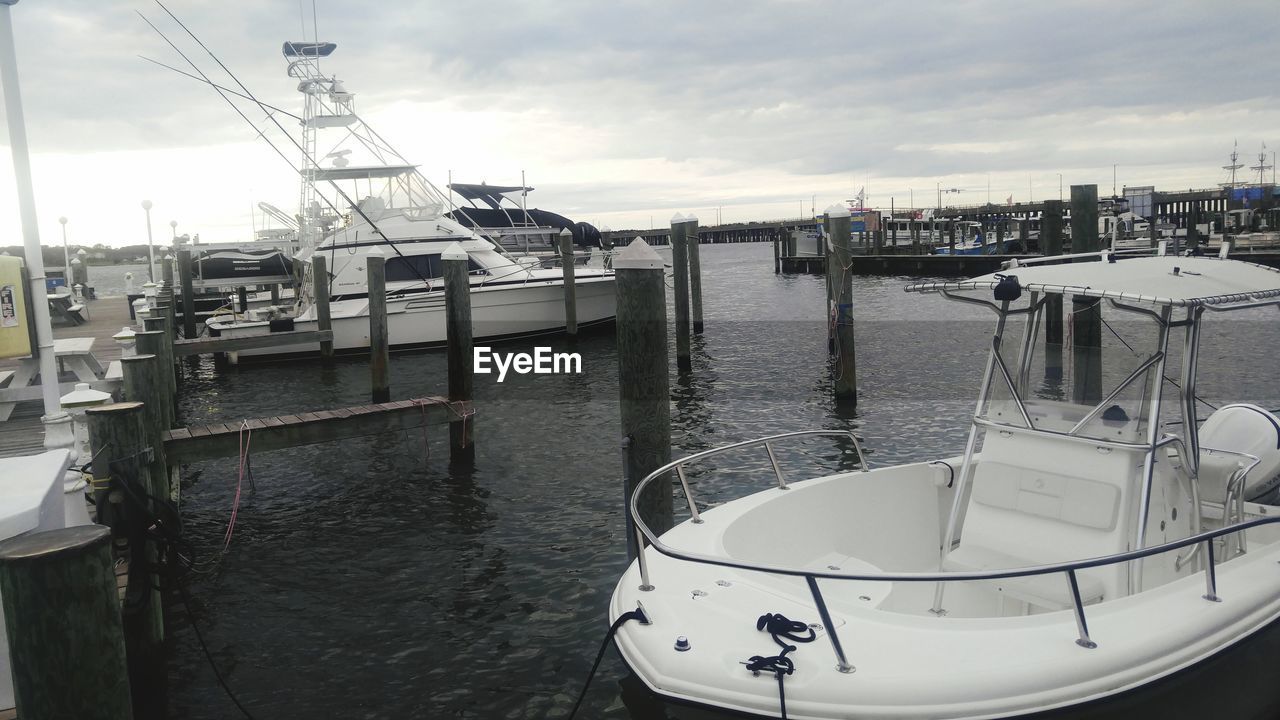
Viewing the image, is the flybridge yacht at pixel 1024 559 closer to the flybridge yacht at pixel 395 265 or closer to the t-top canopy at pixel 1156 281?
the t-top canopy at pixel 1156 281

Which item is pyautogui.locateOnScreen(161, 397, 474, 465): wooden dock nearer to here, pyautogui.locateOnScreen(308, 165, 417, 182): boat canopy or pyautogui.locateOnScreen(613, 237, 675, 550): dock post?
pyautogui.locateOnScreen(613, 237, 675, 550): dock post

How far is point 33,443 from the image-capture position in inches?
313

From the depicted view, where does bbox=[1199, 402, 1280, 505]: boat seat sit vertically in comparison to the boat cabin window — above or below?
below

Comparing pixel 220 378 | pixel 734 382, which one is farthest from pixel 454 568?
pixel 220 378

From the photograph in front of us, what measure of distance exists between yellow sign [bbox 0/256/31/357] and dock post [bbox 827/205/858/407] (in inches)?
412

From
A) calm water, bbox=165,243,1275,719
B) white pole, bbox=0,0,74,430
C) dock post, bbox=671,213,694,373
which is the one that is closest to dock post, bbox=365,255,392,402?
calm water, bbox=165,243,1275,719

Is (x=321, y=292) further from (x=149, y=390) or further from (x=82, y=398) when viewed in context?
(x=82, y=398)

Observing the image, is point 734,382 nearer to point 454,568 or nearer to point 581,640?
point 454,568

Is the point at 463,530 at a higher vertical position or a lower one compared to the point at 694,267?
lower

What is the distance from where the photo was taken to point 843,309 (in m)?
13.7

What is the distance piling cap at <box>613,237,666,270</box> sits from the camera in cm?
607

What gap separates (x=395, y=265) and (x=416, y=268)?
0.57m
